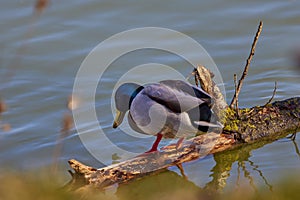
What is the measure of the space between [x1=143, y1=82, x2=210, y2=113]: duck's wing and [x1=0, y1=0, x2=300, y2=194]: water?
25.9 inches

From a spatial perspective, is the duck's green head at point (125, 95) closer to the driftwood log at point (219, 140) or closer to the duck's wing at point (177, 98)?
the duck's wing at point (177, 98)

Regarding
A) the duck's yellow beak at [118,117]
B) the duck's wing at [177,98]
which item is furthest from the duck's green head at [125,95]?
the duck's wing at [177,98]

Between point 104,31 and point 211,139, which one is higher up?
point 104,31

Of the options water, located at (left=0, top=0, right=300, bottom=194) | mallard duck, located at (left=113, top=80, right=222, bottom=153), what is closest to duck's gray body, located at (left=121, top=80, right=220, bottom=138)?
mallard duck, located at (left=113, top=80, right=222, bottom=153)

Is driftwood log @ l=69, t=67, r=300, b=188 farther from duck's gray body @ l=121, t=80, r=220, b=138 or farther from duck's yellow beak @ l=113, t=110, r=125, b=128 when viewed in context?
duck's yellow beak @ l=113, t=110, r=125, b=128

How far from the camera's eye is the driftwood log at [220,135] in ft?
20.1

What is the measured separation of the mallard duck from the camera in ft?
20.5

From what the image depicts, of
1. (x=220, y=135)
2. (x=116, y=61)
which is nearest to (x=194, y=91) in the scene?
(x=220, y=135)

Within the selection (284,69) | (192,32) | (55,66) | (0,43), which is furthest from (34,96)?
(284,69)

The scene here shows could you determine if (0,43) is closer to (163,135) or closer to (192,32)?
(192,32)

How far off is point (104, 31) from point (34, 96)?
1692 mm

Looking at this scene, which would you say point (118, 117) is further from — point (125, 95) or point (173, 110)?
point (173, 110)

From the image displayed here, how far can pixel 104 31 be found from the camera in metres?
9.66

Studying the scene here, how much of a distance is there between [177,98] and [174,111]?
0.40 ft
